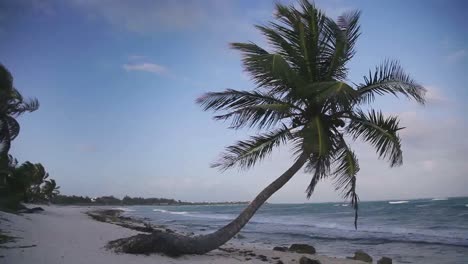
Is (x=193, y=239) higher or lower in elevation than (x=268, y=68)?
lower

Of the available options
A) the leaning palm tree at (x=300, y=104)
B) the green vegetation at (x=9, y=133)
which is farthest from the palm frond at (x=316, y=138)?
the green vegetation at (x=9, y=133)

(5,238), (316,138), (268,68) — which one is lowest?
(5,238)

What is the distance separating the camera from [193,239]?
352 inches

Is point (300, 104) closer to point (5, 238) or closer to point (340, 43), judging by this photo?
point (340, 43)

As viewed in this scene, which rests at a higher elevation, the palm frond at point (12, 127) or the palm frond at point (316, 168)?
the palm frond at point (12, 127)

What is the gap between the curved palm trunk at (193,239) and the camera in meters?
8.53

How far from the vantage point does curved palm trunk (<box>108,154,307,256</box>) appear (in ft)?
28.0

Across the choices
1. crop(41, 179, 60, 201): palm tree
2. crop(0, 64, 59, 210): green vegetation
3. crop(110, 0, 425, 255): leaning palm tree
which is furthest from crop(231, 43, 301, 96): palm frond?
crop(41, 179, 60, 201): palm tree

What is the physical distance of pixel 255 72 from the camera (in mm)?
9508

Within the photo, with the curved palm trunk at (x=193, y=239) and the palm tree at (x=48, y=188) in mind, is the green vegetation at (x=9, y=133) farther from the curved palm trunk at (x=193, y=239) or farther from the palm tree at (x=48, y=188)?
the palm tree at (x=48, y=188)

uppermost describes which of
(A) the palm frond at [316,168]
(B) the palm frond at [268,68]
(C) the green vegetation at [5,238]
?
(B) the palm frond at [268,68]

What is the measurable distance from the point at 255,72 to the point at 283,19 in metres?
1.60

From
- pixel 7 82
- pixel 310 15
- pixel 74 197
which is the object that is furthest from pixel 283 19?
pixel 74 197

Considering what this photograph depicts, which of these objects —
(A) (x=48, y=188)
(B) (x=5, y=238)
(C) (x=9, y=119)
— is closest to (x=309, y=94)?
(B) (x=5, y=238)
